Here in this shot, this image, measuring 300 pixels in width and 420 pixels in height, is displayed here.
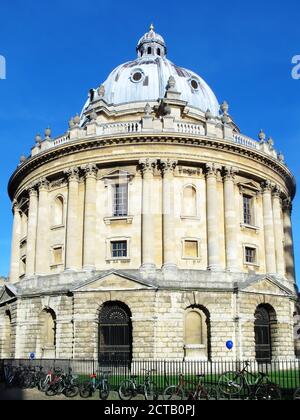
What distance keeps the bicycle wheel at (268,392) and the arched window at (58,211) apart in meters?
25.1

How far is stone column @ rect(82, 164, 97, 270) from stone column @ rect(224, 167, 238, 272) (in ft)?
32.5

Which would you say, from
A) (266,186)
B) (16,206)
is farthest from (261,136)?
(16,206)

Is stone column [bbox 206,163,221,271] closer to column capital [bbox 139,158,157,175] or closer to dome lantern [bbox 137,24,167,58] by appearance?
column capital [bbox 139,158,157,175]

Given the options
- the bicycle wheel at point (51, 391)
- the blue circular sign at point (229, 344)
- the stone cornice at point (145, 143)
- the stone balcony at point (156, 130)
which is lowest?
the bicycle wheel at point (51, 391)

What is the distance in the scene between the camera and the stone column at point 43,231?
40719mm

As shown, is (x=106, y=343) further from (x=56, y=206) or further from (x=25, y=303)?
(x=56, y=206)

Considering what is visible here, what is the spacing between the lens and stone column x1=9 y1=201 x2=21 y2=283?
151 ft

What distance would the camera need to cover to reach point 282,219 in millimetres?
47562

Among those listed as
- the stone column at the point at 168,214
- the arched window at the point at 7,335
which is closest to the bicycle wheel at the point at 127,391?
the stone column at the point at 168,214

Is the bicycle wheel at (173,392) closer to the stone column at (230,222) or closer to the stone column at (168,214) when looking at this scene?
the stone column at (168,214)

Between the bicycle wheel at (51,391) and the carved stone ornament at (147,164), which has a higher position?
the carved stone ornament at (147,164)

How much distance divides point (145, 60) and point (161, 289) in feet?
95.2
